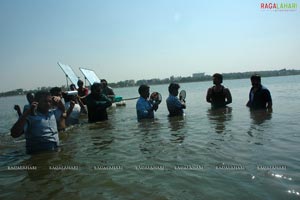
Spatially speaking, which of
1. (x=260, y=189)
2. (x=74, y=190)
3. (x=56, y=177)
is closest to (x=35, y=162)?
(x=56, y=177)

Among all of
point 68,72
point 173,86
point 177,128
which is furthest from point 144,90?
point 68,72

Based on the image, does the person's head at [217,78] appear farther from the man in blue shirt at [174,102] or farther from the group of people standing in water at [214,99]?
the man in blue shirt at [174,102]

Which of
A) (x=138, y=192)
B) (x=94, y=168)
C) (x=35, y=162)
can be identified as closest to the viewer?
(x=138, y=192)

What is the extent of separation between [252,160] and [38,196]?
11.8 ft

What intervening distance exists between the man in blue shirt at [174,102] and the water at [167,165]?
1780 millimetres

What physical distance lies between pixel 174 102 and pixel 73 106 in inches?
168

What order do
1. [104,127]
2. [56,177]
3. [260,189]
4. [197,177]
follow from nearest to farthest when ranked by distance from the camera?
[260,189], [197,177], [56,177], [104,127]

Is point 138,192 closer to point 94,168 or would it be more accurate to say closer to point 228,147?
point 94,168

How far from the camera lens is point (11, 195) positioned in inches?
189

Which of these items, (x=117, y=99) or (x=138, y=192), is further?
(x=117, y=99)

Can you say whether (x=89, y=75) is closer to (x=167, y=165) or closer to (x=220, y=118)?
(x=220, y=118)

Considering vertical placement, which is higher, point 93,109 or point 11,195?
point 93,109

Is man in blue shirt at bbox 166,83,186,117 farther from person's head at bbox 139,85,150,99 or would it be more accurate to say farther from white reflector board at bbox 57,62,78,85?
white reflector board at bbox 57,62,78,85

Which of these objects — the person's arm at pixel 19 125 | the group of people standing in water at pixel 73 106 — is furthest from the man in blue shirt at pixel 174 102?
the person's arm at pixel 19 125
